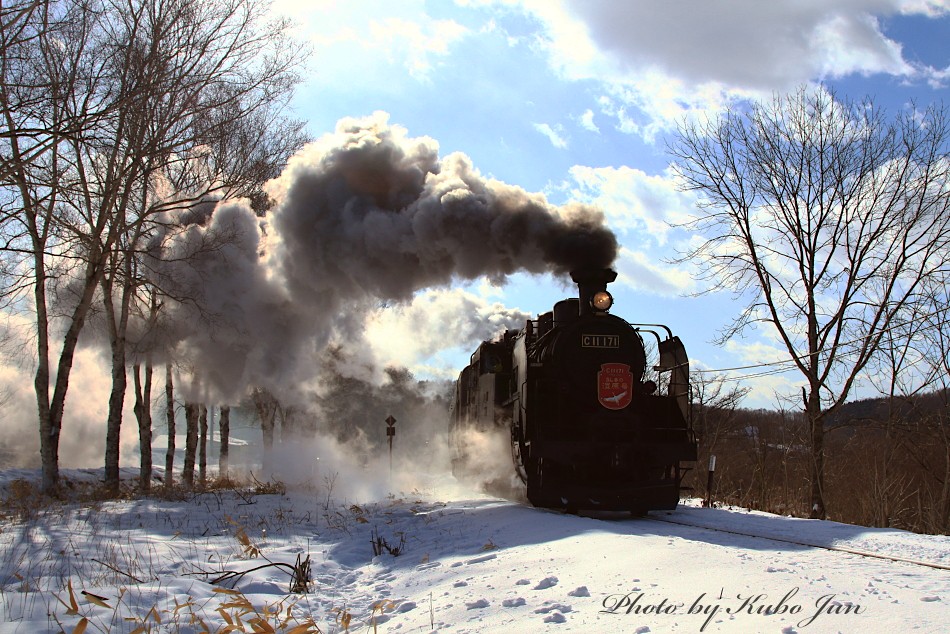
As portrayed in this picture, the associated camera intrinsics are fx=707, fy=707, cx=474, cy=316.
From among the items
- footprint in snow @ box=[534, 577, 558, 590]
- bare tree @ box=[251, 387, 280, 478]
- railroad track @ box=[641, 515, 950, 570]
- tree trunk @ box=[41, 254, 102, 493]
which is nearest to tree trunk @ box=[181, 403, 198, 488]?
bare tree @ box=[251, 387, 280, 478]

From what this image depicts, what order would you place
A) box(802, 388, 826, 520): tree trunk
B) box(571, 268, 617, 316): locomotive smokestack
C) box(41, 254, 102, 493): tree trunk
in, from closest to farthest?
box(571, 268, 617, 316): locomotive smokestack
box(802, 388, 826, 520): tree trunk
box(41, 254, 102, 493): tree trunk

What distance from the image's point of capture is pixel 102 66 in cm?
976

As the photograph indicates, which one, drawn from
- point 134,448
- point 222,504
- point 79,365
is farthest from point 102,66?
point 134,448

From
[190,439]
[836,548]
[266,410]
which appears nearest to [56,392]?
[190,439]

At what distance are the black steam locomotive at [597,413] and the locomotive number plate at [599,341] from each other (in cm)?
1

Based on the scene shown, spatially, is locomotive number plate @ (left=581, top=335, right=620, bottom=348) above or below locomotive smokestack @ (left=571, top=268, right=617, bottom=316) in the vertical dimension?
below

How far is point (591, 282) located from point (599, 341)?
3.14ft

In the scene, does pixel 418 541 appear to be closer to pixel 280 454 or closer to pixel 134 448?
pixel 280 454

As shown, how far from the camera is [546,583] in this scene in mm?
4965

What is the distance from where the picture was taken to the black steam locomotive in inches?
380

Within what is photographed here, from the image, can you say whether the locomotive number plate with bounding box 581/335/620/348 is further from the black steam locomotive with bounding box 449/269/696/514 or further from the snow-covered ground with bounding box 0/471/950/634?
the snow-covered ground with bounding box 0/471/950/634

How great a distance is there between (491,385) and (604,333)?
2.99 metres

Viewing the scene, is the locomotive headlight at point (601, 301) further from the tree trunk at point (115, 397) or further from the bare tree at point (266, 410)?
the bare tree at point (266, 410)

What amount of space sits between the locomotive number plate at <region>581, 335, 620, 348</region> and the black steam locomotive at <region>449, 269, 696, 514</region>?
0.01 meters
